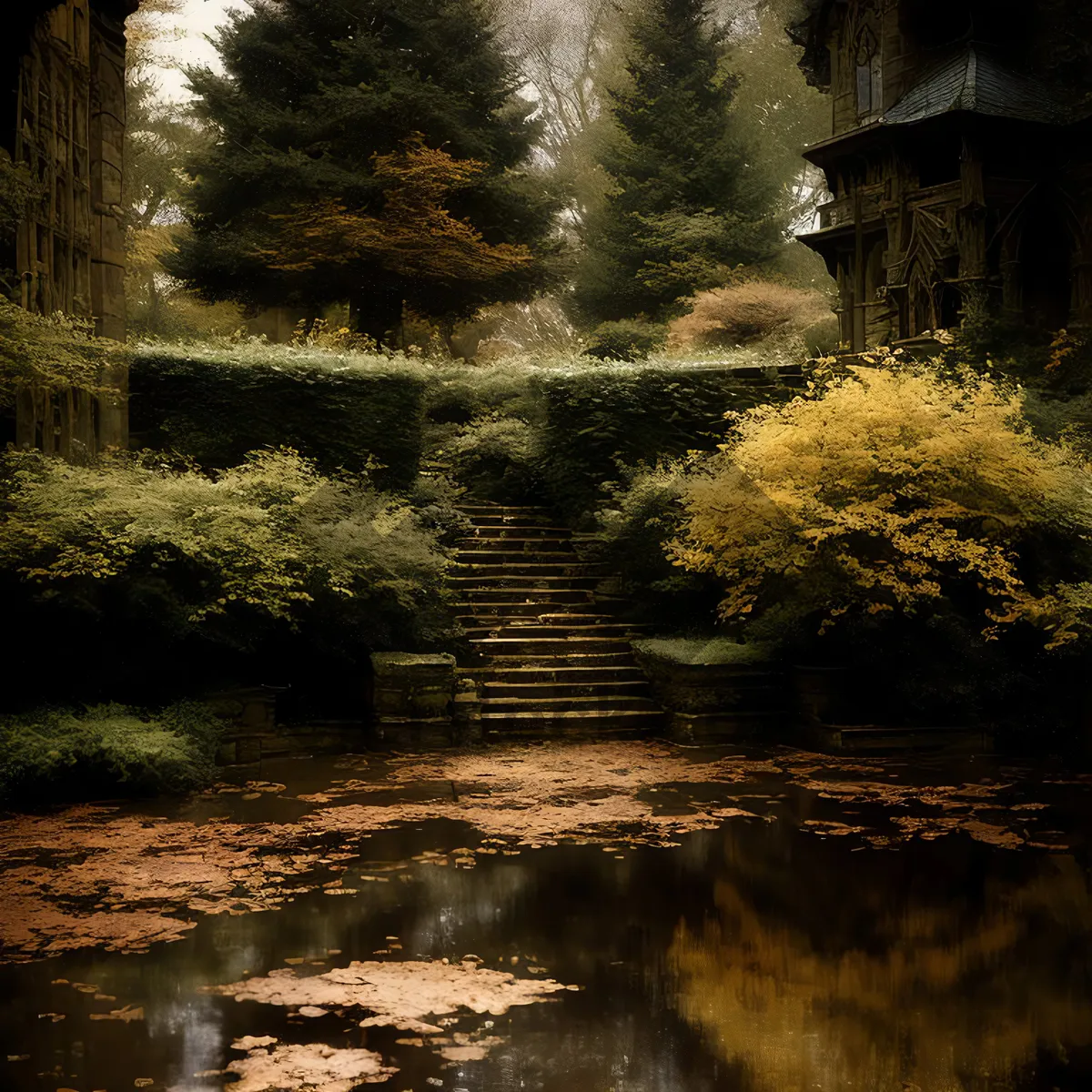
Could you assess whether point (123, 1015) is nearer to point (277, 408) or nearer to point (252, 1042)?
point (252, 1042)

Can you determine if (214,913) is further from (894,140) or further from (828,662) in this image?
(894,140)

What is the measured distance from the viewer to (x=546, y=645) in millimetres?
13125

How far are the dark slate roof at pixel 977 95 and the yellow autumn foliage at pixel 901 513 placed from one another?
31.3 feet

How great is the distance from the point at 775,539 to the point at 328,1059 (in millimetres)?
7837

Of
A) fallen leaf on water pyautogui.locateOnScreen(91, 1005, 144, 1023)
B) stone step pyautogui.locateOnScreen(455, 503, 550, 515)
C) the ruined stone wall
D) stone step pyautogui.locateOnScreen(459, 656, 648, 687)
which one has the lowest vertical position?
fallen leaf on water pyautogui.locateOnScreen(91, 1005, 144, 1023)

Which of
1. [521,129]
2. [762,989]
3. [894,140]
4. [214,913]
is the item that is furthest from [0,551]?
[521,129]

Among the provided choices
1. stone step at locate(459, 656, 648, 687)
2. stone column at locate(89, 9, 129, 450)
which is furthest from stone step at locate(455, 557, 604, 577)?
stone column at locate(89, 9, 129, 450)

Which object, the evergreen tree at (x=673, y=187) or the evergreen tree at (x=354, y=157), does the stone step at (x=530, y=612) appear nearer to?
the evergreen tree at (x=354, y=157)

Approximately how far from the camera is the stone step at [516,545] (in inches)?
607

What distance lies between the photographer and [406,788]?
30.2ft

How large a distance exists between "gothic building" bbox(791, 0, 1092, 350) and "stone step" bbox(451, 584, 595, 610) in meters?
8.71

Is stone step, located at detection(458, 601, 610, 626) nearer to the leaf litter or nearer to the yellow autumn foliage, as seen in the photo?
the yellow autumn foliage

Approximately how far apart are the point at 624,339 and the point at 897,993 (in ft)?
75.0

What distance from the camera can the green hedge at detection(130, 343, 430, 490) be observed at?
49.2 feet
